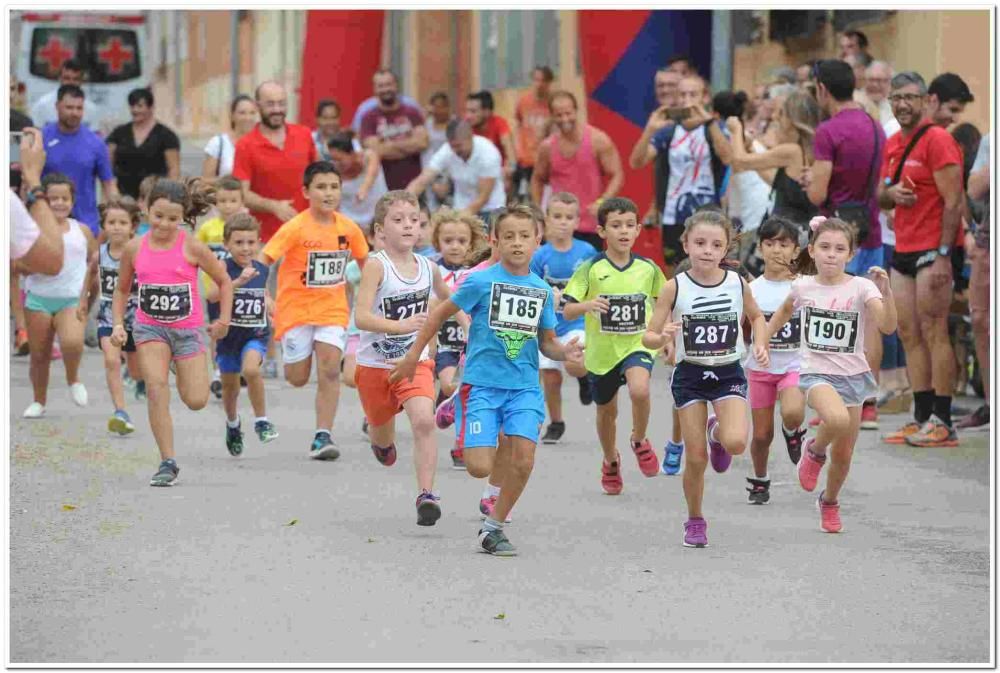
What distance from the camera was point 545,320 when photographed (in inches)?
340

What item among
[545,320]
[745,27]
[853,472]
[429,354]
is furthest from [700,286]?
[745,27]

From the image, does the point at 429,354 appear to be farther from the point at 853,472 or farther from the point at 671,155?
the point at 671,155

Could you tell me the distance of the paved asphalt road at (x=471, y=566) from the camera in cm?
640

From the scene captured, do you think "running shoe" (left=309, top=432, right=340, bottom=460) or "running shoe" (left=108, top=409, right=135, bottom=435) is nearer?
"running shoe" (left=309, top=432, right=340, bottom=460)

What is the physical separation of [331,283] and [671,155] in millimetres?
3369

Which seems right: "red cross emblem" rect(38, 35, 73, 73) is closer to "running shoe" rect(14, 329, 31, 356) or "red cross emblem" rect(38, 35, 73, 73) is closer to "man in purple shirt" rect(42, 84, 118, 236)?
"running shoe" rect(14, 329, 31, 356)

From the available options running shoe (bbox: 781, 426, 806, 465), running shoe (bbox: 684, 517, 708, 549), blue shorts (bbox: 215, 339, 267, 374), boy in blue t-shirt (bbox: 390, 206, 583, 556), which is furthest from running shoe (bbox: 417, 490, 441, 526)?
blue shorts (bbox: 215, 339, 267, 374)

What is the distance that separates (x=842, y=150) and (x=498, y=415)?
14.5 ft

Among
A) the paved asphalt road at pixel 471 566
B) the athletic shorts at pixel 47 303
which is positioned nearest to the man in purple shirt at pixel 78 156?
the athletic shorts at pixel 47 303

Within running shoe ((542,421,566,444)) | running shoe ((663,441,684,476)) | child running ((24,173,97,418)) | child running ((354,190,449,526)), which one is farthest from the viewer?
child running ((24,173,97,418))

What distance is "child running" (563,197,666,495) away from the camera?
32.9 feet

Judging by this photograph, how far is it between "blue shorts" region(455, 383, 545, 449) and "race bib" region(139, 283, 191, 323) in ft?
8.22
